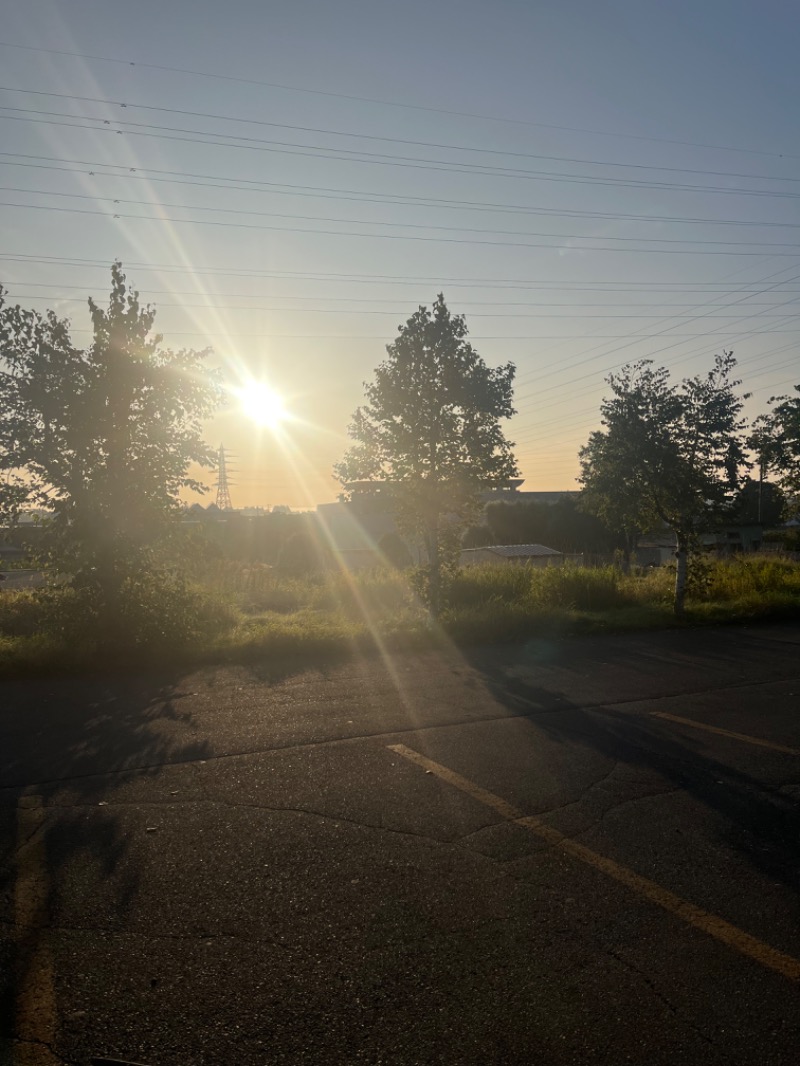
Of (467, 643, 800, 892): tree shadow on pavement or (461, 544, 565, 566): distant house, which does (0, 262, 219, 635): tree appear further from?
(461, 544, 565, 566): distant house

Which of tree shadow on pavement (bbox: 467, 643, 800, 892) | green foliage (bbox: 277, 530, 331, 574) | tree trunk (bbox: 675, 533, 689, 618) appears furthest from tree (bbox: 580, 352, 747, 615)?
green foliage (bbox: 277, 530, 331, 574)

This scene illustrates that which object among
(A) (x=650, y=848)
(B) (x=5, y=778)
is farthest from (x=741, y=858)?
(B) (x=5, y=778)

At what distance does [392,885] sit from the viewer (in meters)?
4.16

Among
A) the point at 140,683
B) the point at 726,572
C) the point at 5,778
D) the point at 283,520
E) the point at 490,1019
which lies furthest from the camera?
the point at 283,520

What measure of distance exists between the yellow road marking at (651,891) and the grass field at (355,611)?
22.1ft

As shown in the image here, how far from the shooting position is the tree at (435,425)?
1462cm

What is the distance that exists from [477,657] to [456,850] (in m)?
7.19

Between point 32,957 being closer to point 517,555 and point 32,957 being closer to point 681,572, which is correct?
point 681,572

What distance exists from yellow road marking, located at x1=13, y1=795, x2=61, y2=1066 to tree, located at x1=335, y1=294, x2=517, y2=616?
34.3 feet

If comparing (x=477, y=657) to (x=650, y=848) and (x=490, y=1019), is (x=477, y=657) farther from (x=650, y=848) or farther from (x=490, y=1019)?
(x=490, y=1019)

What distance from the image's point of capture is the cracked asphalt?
297 cm

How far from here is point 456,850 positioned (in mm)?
4613

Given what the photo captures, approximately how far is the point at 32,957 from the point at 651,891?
3.00 m

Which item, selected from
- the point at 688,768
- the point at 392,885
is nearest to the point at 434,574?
the point at 688,768
